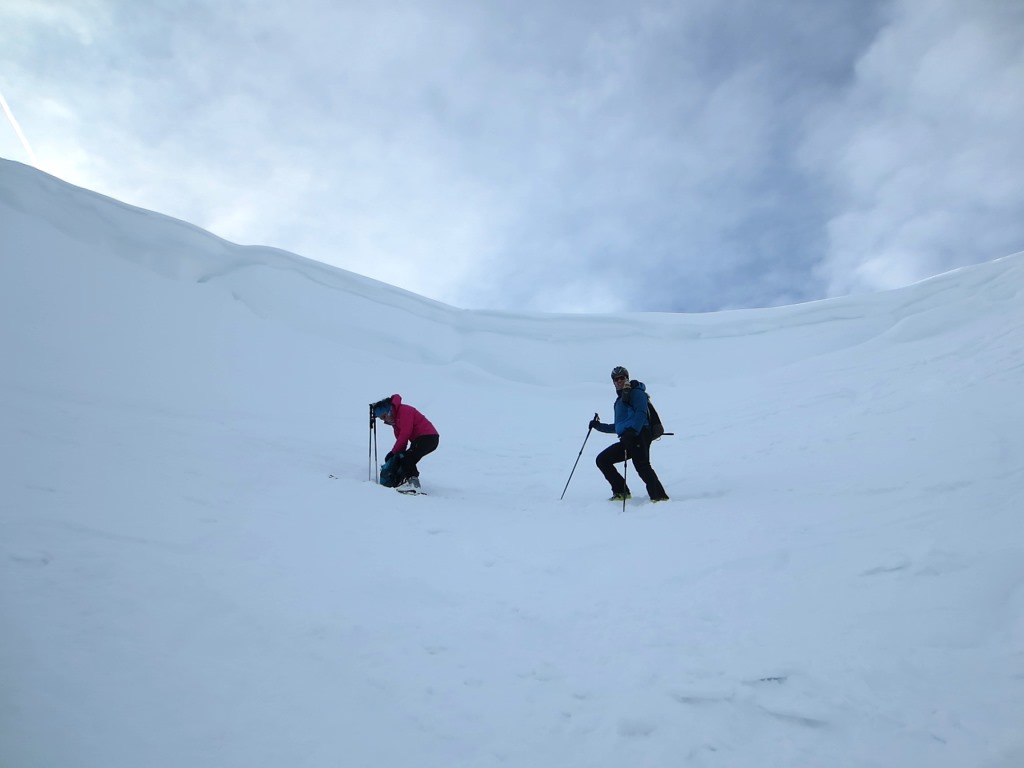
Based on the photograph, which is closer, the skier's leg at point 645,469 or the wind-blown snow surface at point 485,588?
the wind-blown snow surface at point 485,588

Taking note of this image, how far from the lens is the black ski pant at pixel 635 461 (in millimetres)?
5949

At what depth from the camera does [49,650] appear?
2135 millimetres

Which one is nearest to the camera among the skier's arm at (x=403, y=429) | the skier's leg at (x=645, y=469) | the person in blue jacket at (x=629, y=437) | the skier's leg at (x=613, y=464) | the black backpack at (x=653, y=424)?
the skier's leg at (x=645, y=469)

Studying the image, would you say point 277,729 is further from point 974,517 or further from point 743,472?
point 743,472

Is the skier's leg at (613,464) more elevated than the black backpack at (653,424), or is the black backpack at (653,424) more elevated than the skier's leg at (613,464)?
the black backpack at (653,424)

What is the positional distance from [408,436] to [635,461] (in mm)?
2459

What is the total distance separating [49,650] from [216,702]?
2.02ft

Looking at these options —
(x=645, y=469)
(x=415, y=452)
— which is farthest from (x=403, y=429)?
(x=645, y=469)

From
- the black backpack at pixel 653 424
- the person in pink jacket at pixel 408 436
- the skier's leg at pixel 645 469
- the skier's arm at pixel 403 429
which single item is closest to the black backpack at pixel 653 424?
the black backpack at pixel 653 424

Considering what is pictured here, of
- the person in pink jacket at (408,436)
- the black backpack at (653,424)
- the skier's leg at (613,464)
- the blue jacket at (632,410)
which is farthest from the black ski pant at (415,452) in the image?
the black backpack at (653,424)

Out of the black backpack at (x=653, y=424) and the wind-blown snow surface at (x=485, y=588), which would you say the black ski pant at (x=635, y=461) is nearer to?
the black backpack at (x=653, y=424)

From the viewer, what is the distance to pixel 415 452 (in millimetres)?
6719

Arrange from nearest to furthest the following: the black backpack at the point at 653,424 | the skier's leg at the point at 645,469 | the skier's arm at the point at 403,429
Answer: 1. the skier's leg at the point at 645,469
2. the black backpack at the point at 653,424
3. the skier's arm at the point at 403,429

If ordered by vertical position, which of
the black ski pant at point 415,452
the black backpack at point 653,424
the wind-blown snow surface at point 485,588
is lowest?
the wind-blown snow surface at point 485,588
